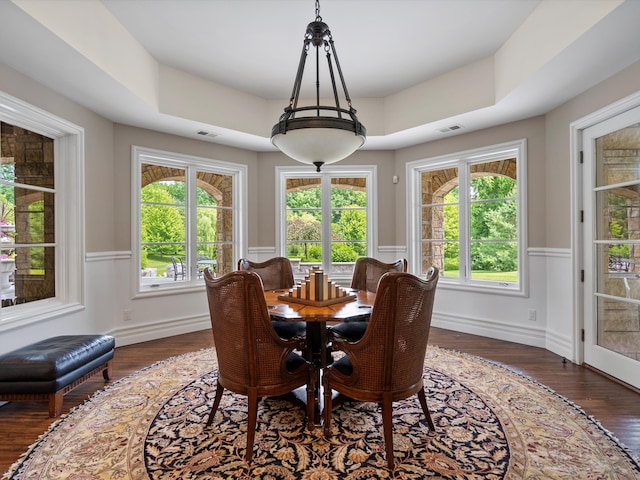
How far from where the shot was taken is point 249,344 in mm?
1910

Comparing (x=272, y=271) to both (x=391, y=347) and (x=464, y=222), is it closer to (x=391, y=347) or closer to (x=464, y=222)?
(x=391, y=347)

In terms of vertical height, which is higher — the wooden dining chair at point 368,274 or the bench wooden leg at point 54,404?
the wooden dining chair at point 368,274

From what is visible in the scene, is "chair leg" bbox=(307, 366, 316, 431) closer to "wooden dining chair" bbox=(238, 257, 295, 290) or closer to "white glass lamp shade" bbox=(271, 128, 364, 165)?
"white glass lamp shade" bbox=(271, 128, 364, 165)

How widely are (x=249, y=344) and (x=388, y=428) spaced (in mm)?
841

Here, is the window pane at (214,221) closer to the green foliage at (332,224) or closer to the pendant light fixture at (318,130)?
the green foliage at (332,224)

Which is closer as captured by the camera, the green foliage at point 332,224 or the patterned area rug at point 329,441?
the patterned area rug at point 329,441

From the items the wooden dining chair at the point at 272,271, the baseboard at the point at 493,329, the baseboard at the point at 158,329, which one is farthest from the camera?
the baseboard at the point at 158,329

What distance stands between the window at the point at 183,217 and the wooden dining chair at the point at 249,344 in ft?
8.62

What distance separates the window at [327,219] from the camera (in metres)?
5.12

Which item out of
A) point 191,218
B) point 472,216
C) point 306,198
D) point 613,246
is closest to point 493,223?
point 472,216

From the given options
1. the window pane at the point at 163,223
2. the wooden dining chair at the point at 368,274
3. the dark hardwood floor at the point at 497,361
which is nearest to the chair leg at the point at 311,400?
the wooden dining chair at the point at 368,274

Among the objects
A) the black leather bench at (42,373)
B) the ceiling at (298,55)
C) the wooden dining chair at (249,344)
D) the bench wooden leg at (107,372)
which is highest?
the ceiling at (298,55)

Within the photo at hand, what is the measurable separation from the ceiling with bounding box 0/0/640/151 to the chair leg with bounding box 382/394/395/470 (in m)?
2.56

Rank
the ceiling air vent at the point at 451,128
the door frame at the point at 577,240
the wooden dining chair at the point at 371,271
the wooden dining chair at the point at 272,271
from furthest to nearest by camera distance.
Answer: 1. the ceiling air vent at the point at 451,128
2. the wooden dining chair at the point at 272,271
3. the door frame at the point at 577,240
4. the wooden dining chair at the point at 371,271
